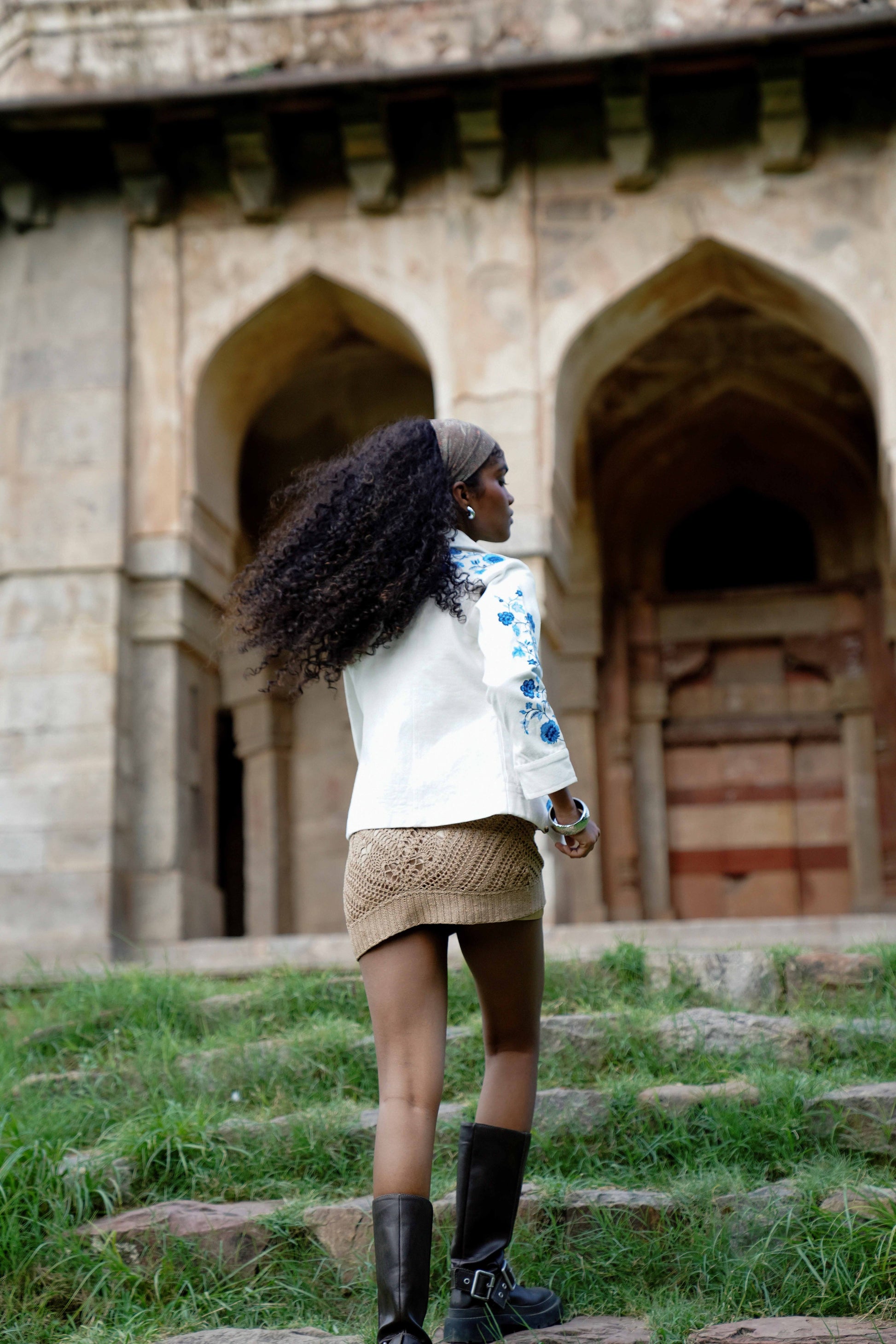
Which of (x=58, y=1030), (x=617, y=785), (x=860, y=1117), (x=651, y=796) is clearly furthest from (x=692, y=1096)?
(x=651, y=796)

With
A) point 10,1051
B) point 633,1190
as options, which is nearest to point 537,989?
point 633,1190

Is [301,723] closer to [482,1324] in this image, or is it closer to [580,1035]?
[580,1035]

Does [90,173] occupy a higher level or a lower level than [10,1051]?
higher

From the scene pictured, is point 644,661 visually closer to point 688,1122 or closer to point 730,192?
point 730,192

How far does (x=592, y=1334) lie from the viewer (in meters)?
2.68

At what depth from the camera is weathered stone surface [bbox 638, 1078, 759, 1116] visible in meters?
3.71

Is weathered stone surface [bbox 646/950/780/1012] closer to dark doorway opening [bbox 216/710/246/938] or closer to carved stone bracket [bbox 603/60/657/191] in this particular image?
carved stone bracket [bbox 603/60/657/191]

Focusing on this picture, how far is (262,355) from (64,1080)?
19.2 feet

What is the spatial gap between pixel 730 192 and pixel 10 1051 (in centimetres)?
627

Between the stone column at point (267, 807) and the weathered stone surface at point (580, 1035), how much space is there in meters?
6.59

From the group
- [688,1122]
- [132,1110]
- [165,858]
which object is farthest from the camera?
[165,858]

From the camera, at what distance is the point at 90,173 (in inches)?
351

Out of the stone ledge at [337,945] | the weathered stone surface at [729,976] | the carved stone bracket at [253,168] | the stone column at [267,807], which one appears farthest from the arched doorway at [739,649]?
the weathered stone surface at [729,976]

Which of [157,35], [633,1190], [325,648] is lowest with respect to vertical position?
[633,1190]
